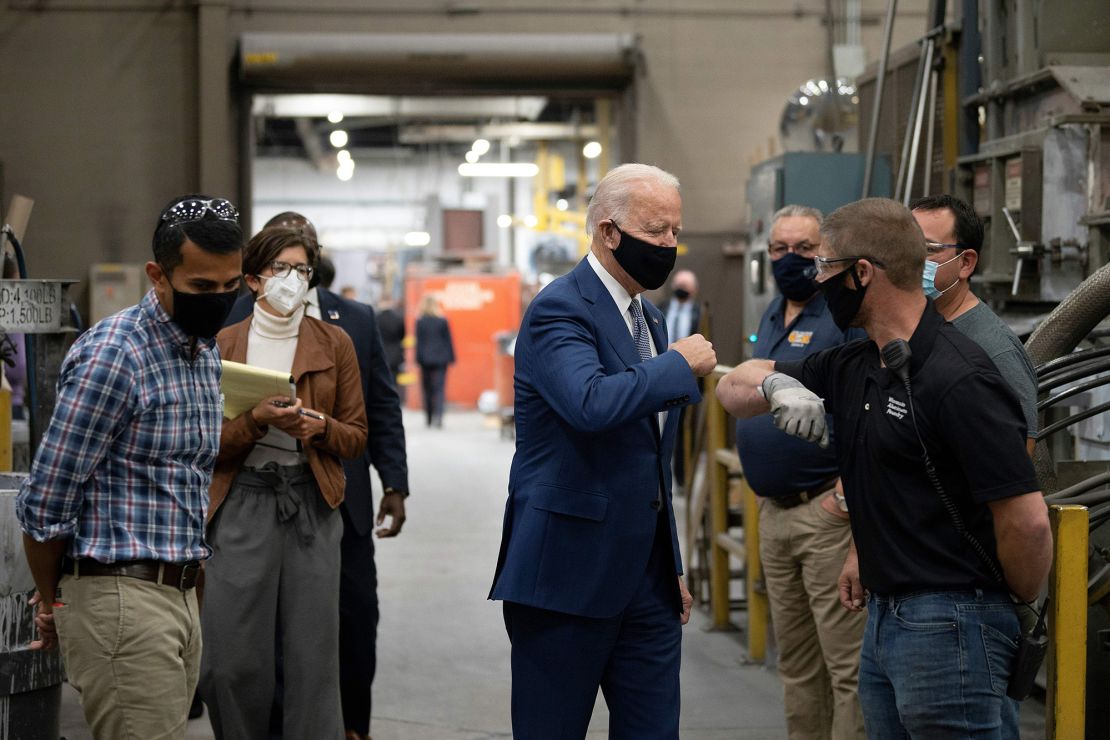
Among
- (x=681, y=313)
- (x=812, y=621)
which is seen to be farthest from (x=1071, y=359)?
(x=681, y=313)

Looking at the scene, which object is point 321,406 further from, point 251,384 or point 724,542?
point 724,542

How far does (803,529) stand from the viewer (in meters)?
3.88

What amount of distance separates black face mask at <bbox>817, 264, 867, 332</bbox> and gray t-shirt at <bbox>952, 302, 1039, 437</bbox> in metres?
0.39

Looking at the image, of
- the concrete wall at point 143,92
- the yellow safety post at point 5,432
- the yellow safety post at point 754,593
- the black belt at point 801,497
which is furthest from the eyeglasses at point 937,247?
the concrete wall at point 143,92

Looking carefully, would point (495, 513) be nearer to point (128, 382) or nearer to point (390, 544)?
point (390, 544)

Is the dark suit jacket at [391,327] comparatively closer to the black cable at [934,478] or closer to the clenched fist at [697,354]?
the clenched fist at [697,354]

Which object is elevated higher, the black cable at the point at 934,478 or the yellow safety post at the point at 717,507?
the black cable at the point at 934,478

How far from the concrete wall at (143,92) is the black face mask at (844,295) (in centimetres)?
931

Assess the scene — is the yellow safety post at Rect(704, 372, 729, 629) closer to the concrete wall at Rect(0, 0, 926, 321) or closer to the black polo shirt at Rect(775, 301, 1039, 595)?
the black polo shirt at Rect(775, 301, 1039, 595)

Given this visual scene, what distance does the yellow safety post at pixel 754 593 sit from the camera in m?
5.61

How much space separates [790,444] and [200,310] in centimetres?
196

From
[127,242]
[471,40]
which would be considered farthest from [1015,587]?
[127,242]

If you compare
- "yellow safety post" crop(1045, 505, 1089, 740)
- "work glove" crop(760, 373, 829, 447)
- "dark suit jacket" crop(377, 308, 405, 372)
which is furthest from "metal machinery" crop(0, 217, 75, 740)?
"dark suit jacket" crop(377, 308, 405, 372)

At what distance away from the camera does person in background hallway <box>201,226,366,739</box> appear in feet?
11.4
